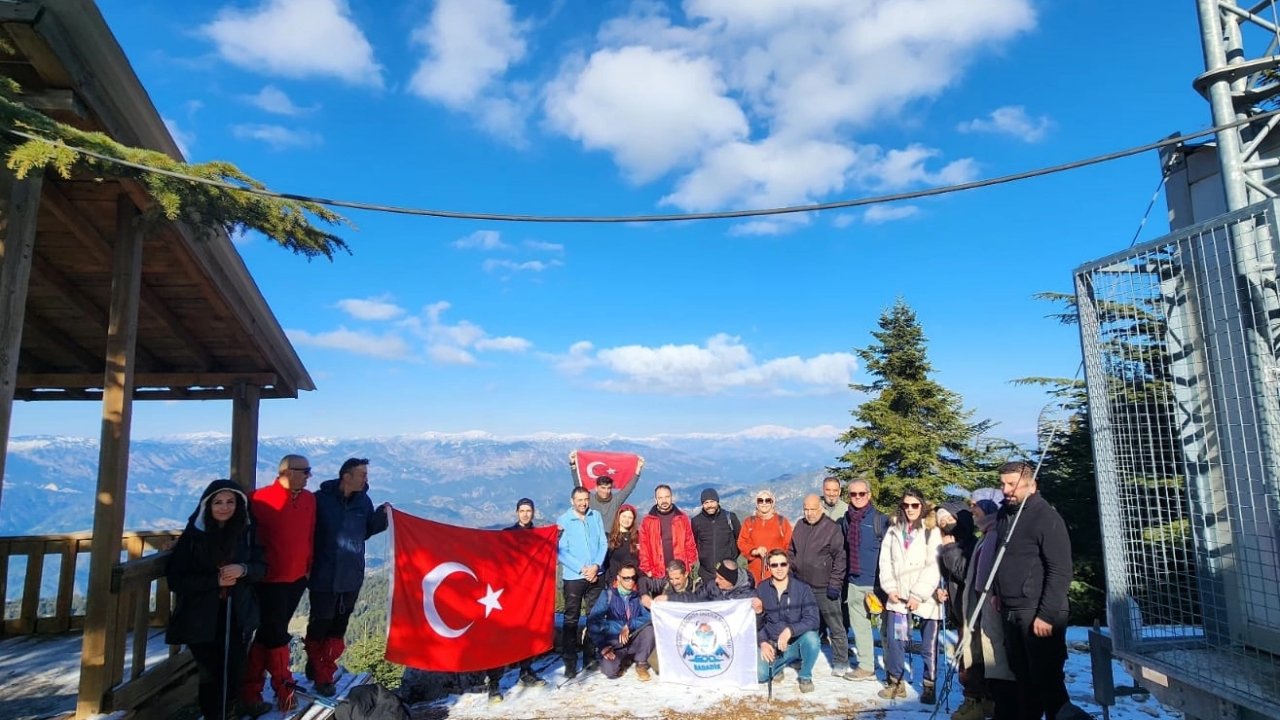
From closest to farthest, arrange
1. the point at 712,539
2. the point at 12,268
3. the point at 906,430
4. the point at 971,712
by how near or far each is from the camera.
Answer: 1. the point at 12,268
2. the point at 971,712
3. the point at 712,539
4. the point at 906,430

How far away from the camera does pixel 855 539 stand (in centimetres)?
648

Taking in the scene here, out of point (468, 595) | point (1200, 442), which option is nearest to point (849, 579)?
point (1200, 442)

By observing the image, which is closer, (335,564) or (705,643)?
(335,564)

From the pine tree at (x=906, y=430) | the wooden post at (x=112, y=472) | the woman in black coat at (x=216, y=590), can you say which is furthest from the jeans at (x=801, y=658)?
the pine tree at (x=906, y=430)

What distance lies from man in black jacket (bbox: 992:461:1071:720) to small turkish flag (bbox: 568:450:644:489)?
458 centimetres

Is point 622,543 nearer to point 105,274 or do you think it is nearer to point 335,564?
point 335,564

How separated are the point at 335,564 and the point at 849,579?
4754mm

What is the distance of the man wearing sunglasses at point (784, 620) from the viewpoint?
6.12 meters

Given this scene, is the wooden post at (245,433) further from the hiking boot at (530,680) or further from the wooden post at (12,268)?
the hiking boot at (530,680)

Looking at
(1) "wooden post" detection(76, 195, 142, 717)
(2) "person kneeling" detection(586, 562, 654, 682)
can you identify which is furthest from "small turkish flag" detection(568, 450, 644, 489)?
(1) "wooden post" detection(76, 195, 142, 717)

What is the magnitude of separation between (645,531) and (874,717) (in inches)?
107

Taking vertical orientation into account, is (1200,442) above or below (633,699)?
above

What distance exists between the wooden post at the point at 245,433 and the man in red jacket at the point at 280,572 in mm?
2851

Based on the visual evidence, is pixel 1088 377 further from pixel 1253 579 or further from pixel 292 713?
pixel 292 713
